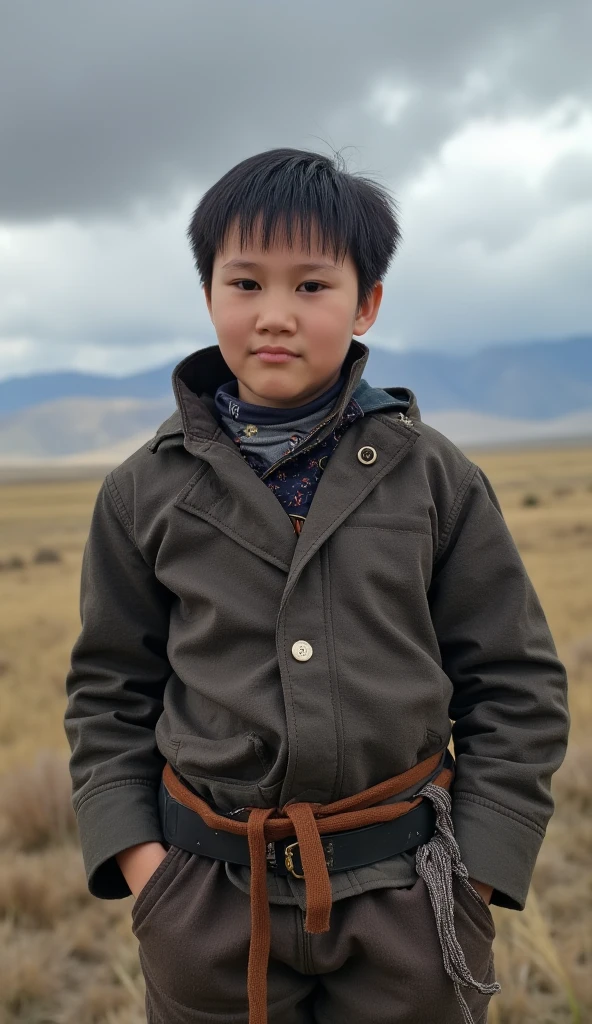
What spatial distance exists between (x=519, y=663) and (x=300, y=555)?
0.50 meters

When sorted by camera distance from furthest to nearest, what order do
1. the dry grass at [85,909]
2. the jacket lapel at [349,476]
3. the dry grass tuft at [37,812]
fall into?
the dry grass tuft at [37,812], the dry grass at [85,909], the jacket lapel at [349,476]

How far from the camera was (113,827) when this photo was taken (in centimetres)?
172

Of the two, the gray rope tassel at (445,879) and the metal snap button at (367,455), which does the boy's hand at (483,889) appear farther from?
the metal snap button at (367,455)

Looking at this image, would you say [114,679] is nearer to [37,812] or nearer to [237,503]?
[237,503]

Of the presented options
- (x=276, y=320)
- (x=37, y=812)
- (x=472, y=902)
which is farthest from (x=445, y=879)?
(x=37, y=812)

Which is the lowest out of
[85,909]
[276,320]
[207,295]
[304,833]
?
[85,909]

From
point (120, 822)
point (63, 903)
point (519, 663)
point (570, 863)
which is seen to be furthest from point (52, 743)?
point (519, 663)

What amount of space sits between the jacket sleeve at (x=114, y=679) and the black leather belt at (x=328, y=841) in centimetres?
11

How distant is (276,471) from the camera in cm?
176

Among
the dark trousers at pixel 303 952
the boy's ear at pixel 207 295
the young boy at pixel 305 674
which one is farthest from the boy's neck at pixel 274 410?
the dark trousers at pixel 303 952

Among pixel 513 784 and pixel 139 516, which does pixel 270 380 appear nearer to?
pixel 139 516

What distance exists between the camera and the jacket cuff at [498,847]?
1609 millimetres

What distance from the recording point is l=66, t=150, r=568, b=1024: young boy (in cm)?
155

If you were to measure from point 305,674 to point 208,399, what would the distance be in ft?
2.20
